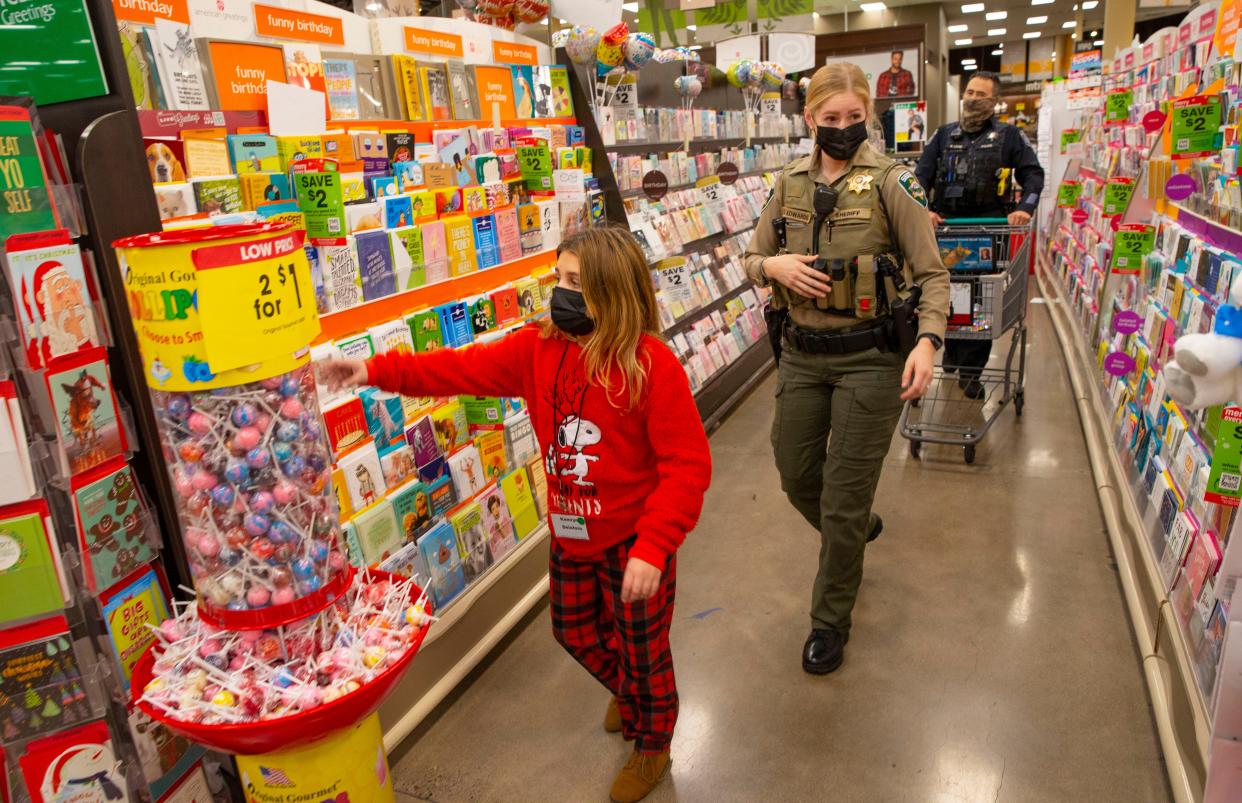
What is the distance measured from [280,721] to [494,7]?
9.39 ft

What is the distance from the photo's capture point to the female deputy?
2770 millimetres

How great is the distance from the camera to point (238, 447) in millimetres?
1579

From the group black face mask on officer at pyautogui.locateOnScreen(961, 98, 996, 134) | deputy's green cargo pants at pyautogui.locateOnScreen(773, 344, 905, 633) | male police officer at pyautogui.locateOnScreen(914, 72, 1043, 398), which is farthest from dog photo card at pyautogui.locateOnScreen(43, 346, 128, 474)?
black face mask on officer at pyautogui.locateOnScreen(961, 98, 996, 134)

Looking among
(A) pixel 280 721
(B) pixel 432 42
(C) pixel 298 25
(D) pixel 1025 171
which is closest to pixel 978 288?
(D) pixel 1025 171

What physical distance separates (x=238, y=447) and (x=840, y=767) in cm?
193

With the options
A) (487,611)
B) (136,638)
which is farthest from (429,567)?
(136,638)

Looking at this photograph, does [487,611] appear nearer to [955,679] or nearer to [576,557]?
[576,557]

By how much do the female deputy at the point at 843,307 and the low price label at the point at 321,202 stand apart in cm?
136

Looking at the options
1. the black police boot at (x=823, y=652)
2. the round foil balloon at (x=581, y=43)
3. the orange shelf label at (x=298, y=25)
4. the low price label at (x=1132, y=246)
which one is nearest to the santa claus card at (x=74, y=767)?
the orange shelf label at (x=298, y=25)

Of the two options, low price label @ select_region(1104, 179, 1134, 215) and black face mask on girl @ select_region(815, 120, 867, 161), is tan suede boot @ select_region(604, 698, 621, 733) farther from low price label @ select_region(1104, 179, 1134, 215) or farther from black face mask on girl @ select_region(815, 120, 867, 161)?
low price label @ select_region(1104, 179, 1134, 215)

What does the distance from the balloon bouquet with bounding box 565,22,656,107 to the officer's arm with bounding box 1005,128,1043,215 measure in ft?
8.11

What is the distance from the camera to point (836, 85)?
9.07 feet

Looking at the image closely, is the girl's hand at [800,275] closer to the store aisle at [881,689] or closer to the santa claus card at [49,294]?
the store aisle at [881,689]

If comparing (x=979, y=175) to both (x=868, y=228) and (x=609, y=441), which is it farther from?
(x=609, y=441)
